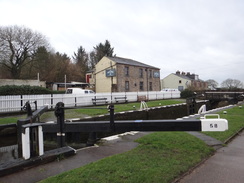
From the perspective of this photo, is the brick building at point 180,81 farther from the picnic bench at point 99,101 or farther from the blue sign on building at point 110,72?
the picnic bench at point 99,101

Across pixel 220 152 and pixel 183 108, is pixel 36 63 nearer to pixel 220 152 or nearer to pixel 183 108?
pixel 183 108

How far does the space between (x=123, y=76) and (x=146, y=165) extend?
29543mm

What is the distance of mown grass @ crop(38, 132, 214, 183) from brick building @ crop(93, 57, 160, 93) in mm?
27166

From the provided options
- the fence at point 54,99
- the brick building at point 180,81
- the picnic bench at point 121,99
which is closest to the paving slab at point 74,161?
the fence at point 54,99

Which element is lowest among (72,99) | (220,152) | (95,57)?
(220,152)

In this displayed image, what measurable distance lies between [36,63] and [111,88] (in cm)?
1495

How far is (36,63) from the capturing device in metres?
34.2

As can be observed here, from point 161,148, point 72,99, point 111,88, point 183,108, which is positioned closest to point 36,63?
point 111,88

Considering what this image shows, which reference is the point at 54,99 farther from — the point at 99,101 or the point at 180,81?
the point at 180,81

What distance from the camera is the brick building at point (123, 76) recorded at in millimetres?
32250

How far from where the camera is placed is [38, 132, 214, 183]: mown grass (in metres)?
3.19

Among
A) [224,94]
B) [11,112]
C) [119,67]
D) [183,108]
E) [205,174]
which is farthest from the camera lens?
[119,67]

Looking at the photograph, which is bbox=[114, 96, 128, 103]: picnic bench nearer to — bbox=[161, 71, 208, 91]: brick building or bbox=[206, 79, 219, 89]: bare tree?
bbox=[161, 71, 208, 91]: brick building

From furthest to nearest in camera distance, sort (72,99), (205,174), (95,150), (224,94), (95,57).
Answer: (95,57) → (224,94) → (72,99) → (95,150) → (205,174)
